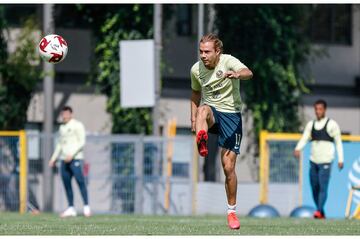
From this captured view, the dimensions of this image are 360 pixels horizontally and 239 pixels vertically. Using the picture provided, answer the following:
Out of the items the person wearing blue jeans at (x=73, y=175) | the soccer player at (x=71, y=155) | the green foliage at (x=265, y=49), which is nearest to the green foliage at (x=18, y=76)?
the green foliage at (x=265, y=49)

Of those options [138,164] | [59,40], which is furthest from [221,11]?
[59,40]

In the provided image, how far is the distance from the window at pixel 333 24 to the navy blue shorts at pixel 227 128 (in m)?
22.1

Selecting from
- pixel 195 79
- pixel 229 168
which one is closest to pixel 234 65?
pixel 195 79

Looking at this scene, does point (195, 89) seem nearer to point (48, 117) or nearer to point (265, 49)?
point (48, 117)

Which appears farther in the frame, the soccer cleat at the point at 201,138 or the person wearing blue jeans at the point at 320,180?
the person wearing blue jeans at the point at 320,180

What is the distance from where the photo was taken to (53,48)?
16688 mm

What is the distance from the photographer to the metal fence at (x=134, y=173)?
29547 mm

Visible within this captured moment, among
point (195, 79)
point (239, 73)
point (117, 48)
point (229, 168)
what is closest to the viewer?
point (239, 73)

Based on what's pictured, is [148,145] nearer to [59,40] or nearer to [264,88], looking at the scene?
[264,88]

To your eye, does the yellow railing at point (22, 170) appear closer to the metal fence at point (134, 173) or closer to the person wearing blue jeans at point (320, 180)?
the metal fence at point (134, 173)

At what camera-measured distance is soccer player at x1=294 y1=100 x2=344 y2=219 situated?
Answer: 2262 centimetres

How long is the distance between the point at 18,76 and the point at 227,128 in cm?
1876

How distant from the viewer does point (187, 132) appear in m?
35.1

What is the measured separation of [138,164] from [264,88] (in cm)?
592
